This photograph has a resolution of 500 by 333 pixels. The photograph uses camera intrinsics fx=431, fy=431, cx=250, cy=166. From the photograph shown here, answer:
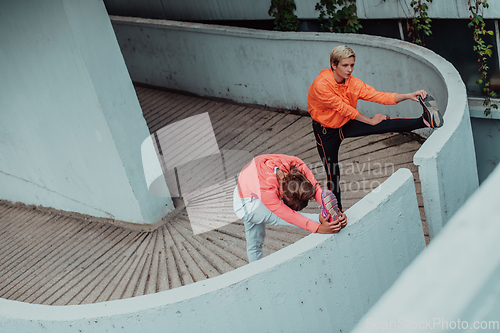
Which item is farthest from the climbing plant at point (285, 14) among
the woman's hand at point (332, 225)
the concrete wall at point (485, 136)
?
the woman's hand at point (332, 225)

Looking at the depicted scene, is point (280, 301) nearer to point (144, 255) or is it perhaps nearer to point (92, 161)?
point (144, 255)

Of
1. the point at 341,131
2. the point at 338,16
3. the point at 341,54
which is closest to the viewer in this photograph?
the point at 341,54

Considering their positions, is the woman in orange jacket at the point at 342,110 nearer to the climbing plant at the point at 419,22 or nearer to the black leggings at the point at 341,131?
the black leggings at the point at 341,131

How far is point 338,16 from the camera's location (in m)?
6.59

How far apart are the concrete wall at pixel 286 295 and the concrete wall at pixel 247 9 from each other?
3310mm

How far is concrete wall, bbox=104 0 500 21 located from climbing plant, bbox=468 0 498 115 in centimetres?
9

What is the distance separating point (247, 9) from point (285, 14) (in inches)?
45.4

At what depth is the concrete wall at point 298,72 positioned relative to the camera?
11.9 feet

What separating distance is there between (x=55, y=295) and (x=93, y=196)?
4.82ft

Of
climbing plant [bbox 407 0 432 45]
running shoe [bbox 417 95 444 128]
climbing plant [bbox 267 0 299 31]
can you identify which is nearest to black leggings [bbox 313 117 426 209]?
running shoe [bbox 417 95 444 128]

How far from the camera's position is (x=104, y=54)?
4.69 metres

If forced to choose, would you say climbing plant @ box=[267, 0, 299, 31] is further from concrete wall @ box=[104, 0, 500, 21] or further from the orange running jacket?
the orange running jacket

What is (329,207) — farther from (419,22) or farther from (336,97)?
(419,22)

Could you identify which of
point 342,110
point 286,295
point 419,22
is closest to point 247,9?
point 419,22
